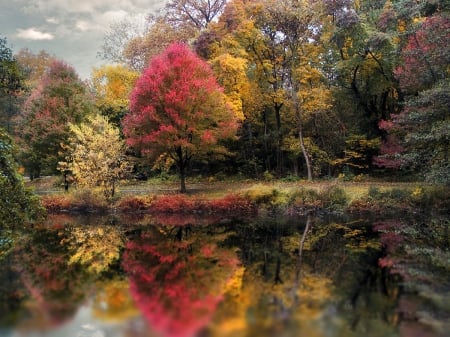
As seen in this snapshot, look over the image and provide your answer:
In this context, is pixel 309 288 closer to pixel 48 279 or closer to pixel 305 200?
pixel 48 279

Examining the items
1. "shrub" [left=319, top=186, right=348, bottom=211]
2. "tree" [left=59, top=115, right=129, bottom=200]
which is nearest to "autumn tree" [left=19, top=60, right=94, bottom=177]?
"tree" [left=59, top=115, right=129, bottom=200]

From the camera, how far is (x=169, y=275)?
11.2 meters

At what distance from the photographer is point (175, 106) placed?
77.8ft

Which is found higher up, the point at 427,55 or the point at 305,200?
the point at 427,55

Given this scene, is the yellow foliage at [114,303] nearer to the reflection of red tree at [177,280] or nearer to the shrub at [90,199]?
the reflection of red tree at [177,280]

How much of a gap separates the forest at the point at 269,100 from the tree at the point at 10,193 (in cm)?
784

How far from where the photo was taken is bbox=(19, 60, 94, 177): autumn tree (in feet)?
94.4

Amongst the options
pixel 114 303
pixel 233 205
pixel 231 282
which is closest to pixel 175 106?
pixel 233 205

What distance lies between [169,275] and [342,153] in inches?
953

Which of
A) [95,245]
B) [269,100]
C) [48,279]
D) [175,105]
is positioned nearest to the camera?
[48,279]

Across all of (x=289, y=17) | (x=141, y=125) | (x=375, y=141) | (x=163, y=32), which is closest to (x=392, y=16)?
(x=289, y=17)

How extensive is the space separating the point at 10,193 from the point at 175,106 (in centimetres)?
1165

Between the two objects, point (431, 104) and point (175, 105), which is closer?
point (431, 104)

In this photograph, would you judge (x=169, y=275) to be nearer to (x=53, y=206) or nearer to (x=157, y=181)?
(x=53, y=206)
